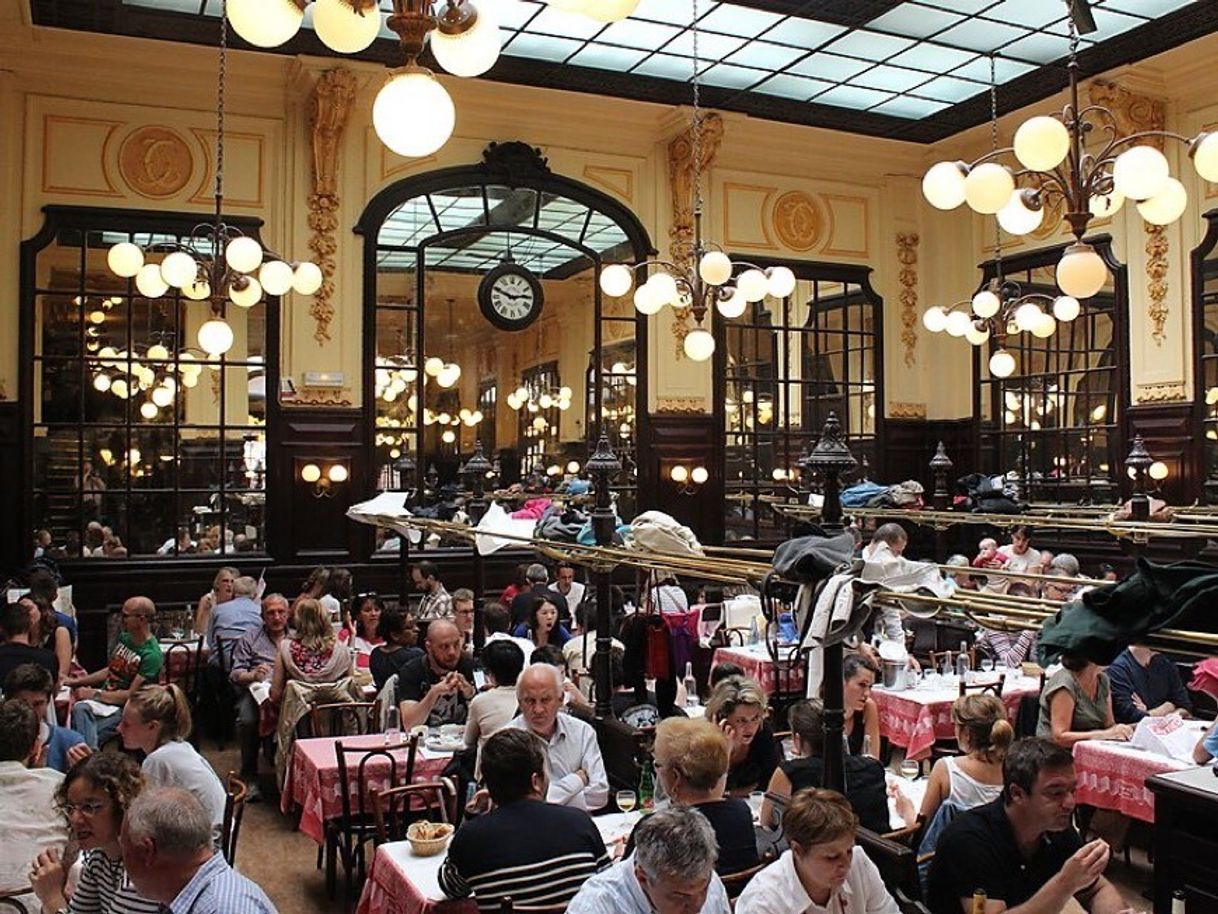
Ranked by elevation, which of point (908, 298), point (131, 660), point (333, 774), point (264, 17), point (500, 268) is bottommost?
point (333, 774)

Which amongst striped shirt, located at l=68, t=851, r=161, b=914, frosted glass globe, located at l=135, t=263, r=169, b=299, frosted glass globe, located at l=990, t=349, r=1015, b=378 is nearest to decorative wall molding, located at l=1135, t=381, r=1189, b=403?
frosted glass globe, located at l=990, t=349, r=1015, b=378

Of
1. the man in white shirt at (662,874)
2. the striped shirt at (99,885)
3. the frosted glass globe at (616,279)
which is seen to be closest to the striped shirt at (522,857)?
the man in white shirt at (662,874)

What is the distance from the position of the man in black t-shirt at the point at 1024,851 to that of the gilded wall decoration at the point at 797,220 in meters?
10.4

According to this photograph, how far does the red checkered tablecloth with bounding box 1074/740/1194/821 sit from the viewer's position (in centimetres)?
491

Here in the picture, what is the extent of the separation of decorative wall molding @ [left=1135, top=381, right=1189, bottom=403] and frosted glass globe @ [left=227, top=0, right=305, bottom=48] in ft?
33.4

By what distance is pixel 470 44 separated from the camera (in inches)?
120

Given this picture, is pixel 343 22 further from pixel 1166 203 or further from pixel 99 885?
pixel 1166 203

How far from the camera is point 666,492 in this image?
1224 cm

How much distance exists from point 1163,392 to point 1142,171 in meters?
6.53

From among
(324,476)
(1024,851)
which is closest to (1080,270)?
(1024,851)

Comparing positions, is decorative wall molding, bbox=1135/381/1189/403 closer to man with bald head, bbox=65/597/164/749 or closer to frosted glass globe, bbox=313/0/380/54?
man with bald head, bbox=65/597/164/749

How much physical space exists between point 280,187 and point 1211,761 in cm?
955

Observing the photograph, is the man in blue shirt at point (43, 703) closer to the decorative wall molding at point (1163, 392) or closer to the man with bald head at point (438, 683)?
the man with bald head at point (438, 683)

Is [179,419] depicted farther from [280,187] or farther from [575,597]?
[575,597]
